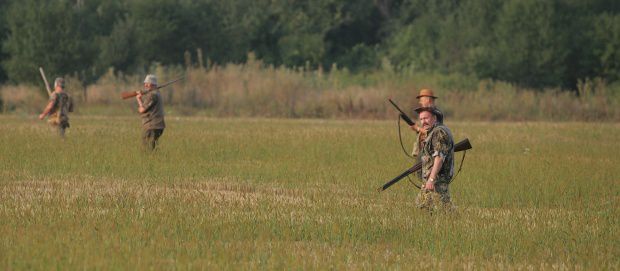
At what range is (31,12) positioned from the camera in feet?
171

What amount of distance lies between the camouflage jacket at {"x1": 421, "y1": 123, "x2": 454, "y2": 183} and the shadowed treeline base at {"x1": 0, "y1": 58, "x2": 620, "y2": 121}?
95.9 feet

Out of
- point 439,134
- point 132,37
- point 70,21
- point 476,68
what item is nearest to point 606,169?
point 439,134

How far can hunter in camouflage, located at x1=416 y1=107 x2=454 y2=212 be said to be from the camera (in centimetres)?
1262

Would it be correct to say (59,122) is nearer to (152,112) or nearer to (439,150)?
(152,112)

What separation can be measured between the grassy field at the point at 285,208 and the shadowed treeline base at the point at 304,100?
18.0m

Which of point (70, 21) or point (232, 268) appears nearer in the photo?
point (232, 268)

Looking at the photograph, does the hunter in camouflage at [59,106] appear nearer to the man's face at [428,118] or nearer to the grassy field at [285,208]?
the grassy field at [285,208]

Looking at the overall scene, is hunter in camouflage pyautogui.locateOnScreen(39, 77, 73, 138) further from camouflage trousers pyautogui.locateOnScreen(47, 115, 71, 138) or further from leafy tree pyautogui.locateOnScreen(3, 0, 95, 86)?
leafy tree pyautogui.locateOnScreen(3, 0, 95, 86)

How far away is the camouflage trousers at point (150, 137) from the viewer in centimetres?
2127

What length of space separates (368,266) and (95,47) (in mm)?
46855

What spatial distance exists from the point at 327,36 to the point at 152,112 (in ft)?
181

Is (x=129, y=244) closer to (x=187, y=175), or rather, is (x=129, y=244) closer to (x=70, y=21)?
(x=187, y=175)

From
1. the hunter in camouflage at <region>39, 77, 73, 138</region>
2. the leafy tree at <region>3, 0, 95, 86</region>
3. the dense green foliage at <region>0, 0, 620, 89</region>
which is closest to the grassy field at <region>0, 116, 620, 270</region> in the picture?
the hunter in camouflage at <region>39, 77, 73, 138</region>

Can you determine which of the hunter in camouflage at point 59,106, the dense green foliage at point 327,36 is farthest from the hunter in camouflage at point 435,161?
the dense green foliage at point 327,36
